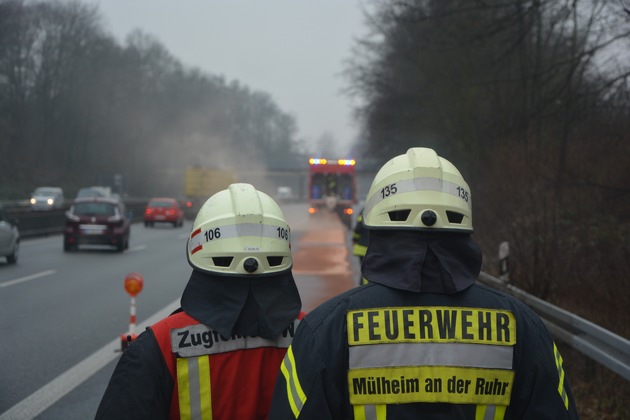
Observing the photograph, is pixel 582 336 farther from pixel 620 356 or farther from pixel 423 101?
pixel 423 101

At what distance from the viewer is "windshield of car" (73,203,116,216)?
25031 mm

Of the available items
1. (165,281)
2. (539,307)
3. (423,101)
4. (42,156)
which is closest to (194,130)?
(42,156)

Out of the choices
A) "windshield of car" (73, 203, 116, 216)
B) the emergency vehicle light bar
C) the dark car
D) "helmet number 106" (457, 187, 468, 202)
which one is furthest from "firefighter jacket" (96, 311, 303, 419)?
the emergency vehicle light bar

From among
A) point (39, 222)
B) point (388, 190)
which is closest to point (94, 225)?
point (39, 222)

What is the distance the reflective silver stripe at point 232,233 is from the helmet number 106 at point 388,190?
0.69 m

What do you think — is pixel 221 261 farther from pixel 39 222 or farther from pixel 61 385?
pixel 39 222

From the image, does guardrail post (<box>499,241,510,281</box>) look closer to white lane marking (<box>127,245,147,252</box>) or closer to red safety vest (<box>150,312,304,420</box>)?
red safety vest (<box>150,312,304,420</box>)

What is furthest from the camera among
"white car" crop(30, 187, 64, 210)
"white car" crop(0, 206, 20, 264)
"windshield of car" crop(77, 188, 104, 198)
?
"windshield of car" crop(77, 188, 104, 198)

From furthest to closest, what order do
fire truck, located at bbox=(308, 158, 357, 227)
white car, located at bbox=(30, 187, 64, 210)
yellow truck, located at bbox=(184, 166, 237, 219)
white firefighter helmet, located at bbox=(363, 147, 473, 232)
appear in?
yellow truck, located at bbox=(184, 166, 237, 219) → white car, located at bbox=(30, 187, 64, 210) → fire truck, located at bbox=(308, 158, 357, 227) → white firefighter helmet, located at bbox=(363, 147, 473, 232)

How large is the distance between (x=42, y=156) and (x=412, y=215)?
231 feet

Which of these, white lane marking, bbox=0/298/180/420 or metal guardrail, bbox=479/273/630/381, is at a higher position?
metal guardrail, bbox=479/273/630/381

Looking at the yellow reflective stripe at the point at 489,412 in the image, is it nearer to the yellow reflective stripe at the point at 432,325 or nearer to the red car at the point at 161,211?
the yellow reflective stripe at the point at 432,325

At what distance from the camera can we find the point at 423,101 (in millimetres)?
36469

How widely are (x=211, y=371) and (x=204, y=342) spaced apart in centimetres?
11
